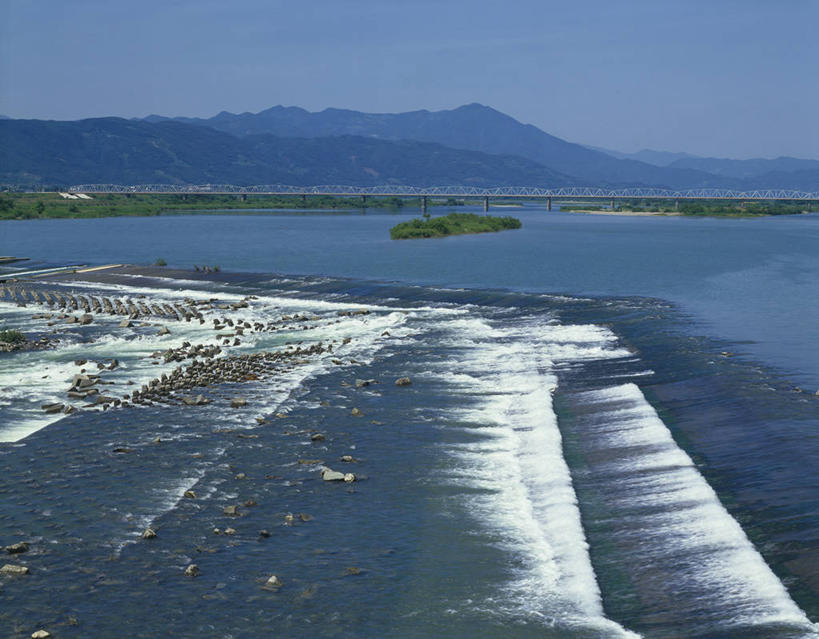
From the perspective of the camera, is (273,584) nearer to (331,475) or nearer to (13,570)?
(13,570)

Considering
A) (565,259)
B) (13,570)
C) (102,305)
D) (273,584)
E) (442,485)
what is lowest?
(273,584)

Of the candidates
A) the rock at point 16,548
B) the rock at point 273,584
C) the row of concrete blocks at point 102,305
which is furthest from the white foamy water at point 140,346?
the rock at point 273,584

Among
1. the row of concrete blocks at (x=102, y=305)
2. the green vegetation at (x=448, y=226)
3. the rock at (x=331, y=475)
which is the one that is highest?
the green vegetation at (x=448, y=226)

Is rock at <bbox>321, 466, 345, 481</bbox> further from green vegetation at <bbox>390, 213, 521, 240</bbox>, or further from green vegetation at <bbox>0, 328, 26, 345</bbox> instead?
green vegetation at <bbox>390, 213, 521, 240</bbox>

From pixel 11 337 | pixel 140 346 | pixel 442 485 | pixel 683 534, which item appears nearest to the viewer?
pixel 683 534

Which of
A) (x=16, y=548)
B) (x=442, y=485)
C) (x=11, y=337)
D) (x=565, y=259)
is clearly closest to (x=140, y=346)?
(x=11, y=337)

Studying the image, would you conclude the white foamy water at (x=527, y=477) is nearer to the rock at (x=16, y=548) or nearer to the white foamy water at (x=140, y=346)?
the white foamy water at (x=140, y=346)
